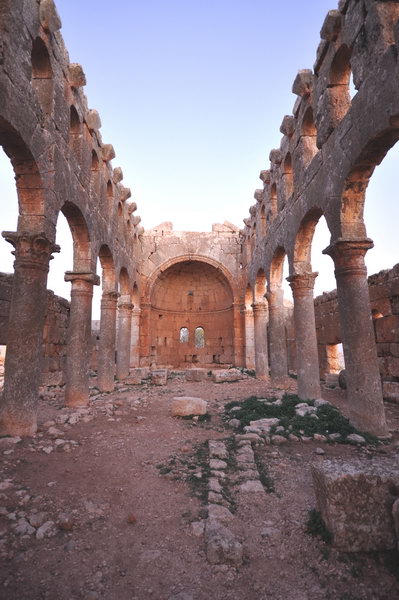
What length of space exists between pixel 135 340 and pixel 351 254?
1235cm

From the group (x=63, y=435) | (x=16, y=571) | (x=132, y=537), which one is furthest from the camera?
(x=63, y=435)

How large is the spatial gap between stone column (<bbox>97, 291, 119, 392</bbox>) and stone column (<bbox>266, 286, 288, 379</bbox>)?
5.50 metres

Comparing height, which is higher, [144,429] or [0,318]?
[0,318]

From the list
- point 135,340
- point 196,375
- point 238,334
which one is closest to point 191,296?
point 238,334

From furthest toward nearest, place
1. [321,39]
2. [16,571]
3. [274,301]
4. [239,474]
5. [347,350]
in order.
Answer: [274,301] < [321,39] < [347,350] < [239,474] < [16,571]

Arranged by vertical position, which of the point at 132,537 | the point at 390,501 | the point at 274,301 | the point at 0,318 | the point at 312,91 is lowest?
the point at 132,537

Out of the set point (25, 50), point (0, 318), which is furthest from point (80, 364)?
point (25, 50)

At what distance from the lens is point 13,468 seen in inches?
148

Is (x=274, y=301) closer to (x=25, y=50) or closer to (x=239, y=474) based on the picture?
(x=239, y=474)

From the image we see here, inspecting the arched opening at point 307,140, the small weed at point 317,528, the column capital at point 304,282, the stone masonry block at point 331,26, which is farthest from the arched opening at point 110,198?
the small weed at point 317,528

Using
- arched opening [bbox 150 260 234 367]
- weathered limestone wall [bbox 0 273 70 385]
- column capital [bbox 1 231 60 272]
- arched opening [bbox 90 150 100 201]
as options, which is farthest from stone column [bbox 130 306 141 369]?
column capital [bbox 1 231 60 272]

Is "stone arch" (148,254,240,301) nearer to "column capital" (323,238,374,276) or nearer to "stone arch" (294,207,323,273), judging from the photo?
"stone arch" (294,207,323,273)

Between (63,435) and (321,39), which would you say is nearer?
(63,435)

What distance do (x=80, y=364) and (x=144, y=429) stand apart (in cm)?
279
